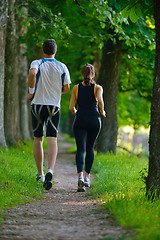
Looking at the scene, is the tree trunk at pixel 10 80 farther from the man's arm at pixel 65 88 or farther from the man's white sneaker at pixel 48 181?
the man's white sneaker at pixel 48 181

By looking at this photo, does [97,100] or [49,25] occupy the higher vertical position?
[49,25]

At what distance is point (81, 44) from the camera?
959 inches

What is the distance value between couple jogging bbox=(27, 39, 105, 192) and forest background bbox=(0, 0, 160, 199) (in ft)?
9.23

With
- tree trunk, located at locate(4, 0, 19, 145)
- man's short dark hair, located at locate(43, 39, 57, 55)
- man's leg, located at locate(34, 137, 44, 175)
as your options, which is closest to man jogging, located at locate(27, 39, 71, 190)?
man's short dark hair, located at locate(43, 39, 57, 55)

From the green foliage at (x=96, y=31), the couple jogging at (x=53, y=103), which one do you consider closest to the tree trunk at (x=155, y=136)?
the green foliage at (x=96, y=31)

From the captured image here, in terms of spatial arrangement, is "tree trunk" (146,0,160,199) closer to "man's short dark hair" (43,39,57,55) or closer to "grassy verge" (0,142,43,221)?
"grassy verge" (0,142,43,221)

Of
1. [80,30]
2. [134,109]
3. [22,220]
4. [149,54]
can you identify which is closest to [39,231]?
[22,220]

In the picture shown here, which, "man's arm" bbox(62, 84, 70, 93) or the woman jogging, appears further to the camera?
the woman jogging

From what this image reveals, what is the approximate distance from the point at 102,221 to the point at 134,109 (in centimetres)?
2911

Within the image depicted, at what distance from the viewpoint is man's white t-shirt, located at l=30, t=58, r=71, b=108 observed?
10.7 meters

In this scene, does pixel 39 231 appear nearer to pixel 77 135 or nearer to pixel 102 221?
pixel 102 221

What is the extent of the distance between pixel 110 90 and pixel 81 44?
5.43 meters

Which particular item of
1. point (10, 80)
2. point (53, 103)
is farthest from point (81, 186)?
point (10, 80)

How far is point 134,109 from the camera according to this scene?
36.2 m
